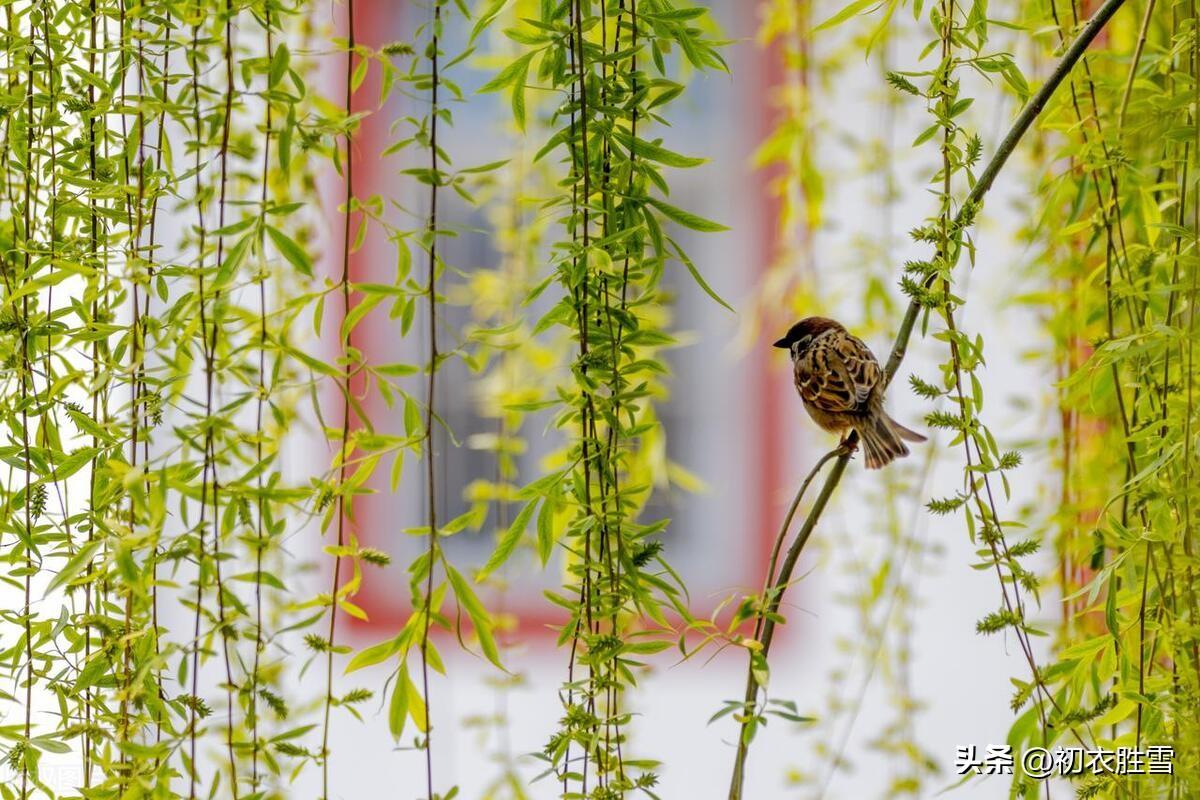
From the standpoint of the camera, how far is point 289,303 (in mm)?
724

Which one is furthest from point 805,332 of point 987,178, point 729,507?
point 729,507

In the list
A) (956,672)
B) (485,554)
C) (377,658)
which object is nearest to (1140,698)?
(377,658)

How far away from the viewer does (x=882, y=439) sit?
1210mm

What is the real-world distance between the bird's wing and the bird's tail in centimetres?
3

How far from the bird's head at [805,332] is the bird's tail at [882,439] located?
0.18 meters

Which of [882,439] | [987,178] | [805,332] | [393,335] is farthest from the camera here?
[393,335]

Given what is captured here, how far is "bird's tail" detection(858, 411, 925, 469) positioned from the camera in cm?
119

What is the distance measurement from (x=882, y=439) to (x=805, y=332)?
235 millimetres

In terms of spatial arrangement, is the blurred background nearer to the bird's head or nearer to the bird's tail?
the bird's head

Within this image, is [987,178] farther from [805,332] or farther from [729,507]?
[729,507]

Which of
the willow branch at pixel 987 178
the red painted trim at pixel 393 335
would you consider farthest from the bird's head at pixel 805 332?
the red painted trim at pixel 393 335

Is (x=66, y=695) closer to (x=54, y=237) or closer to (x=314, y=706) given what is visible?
(x=314, y=706)

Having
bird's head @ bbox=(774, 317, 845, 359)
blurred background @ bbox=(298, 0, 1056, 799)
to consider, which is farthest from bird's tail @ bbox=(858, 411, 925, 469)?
blurred background @ bbox=(298, 0, 1056, 799)

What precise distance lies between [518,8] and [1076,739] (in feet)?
2.60
